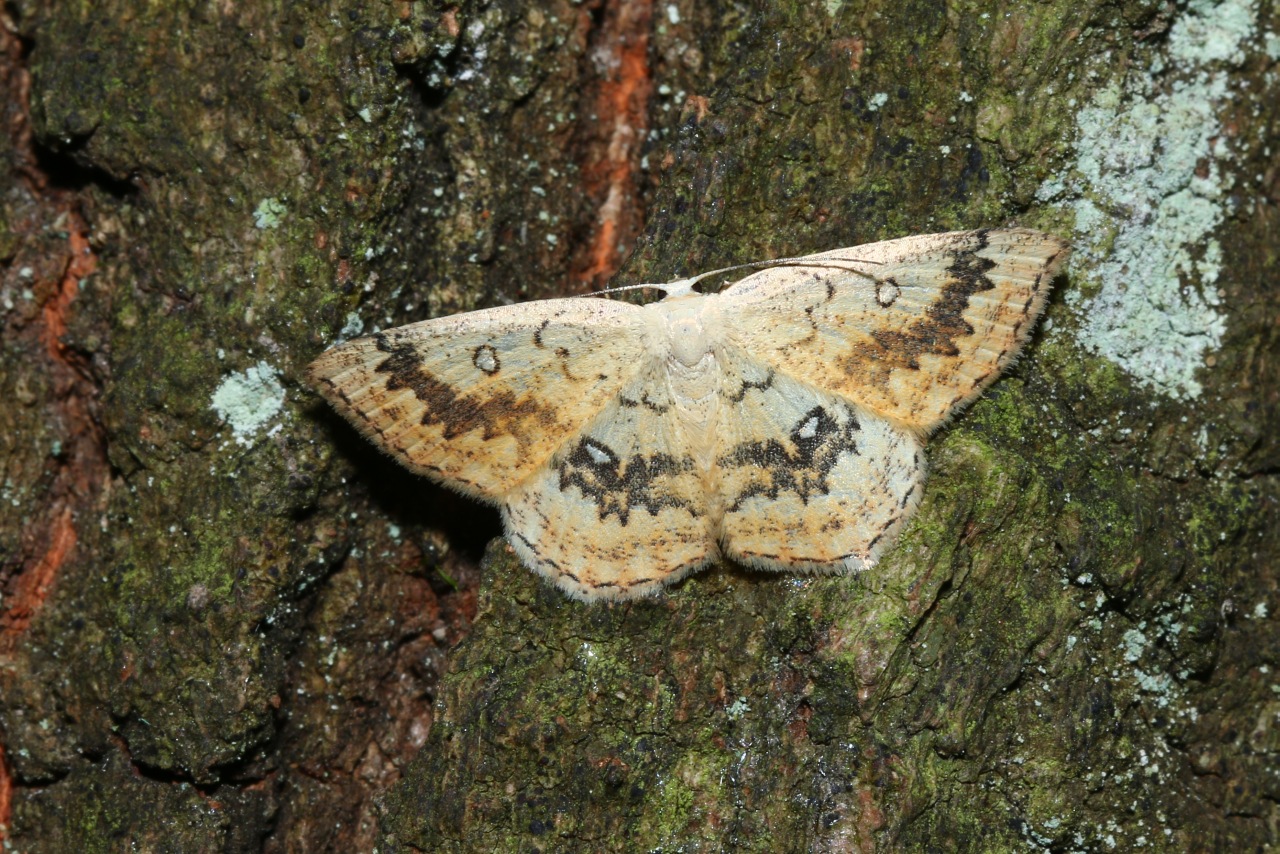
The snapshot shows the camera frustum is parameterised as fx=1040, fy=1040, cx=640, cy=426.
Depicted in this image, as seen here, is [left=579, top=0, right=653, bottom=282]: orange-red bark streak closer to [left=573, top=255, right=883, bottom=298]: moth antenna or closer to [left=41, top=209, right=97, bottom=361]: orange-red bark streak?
[left=573, top=255, right=883, bottom=298]: moth antenna

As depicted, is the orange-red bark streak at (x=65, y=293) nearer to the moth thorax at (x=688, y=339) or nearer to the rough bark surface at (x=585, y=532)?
the rough bark surface at (x=585, y=532)

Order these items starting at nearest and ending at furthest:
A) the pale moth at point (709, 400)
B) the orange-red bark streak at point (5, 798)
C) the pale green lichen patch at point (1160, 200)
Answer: the pale moth at point (709, 400)
the pale green lichen patch at point (1160, 200)
the orange-red bark streak at point (5, 798)

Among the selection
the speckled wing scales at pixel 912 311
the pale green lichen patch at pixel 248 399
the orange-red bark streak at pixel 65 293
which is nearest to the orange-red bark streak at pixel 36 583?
the orange-red bark streak at pixel 65 293

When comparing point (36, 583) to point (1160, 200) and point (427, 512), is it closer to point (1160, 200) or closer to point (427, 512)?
point (427, 512)

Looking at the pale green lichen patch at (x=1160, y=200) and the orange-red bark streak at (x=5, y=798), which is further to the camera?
the orange-red bark streak at (x=5, y=798)

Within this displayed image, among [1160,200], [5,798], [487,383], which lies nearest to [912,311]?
[1160,200]

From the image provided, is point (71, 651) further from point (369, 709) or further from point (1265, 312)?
point (1265, 312)

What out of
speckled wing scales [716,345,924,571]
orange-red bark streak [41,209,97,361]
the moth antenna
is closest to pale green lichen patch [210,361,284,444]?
orange-red bark streak [41,209,97,361]

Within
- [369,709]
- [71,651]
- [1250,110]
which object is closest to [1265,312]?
[1250,110]
